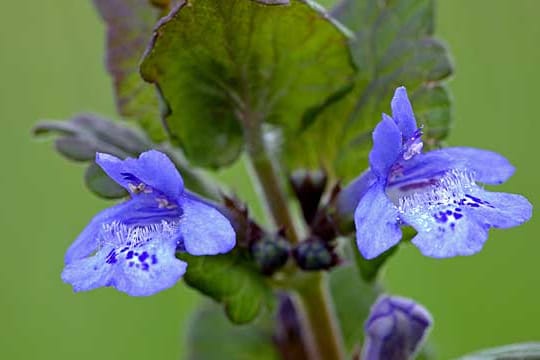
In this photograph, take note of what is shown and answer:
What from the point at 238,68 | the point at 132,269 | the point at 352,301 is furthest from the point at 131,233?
the point at 352,301

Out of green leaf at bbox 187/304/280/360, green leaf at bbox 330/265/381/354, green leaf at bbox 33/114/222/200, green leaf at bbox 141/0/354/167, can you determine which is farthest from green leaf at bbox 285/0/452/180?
green leaf at bbox 187/304/280/360

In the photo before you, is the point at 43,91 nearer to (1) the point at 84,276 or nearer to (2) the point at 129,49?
(2) the point at 129,49

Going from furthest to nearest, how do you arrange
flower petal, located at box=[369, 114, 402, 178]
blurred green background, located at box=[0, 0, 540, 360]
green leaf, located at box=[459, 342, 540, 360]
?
blurred green background, located at box=[0, 0, 540, 360]
green leaf, located at box=[459, 342, 540, 360]
flower petal, located at box=[369, 114, 402, 178]

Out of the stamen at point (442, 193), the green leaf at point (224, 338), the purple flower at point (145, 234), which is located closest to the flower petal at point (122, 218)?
the purple flower at point (145, 234)

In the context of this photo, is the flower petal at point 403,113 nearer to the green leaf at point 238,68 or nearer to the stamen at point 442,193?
the stamen at point 442,193

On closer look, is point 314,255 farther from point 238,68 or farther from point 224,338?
point 224,338

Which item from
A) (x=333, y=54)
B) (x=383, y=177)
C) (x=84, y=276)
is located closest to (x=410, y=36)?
(x=333, y=54)

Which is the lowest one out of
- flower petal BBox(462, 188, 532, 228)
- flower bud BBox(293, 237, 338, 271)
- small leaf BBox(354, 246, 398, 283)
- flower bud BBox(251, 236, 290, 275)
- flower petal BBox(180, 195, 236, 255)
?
small leaf BBox(354, 246, 398, 283)

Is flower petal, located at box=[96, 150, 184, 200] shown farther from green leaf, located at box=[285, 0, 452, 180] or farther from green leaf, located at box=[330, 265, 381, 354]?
green leaf, located at box=[330, 265, 381, 354]
